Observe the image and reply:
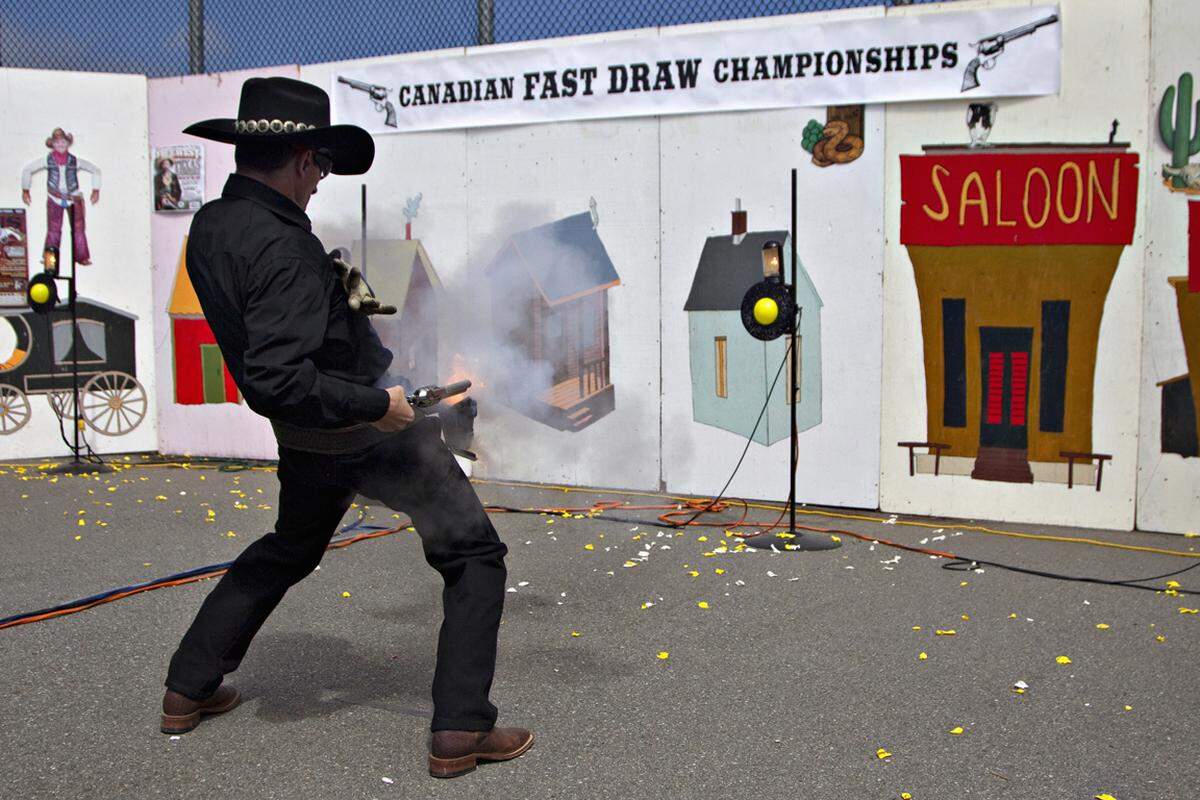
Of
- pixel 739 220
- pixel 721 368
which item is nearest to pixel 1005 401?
pixel 721 368

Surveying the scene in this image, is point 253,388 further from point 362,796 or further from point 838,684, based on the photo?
point 838,684

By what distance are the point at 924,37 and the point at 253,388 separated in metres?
5.39

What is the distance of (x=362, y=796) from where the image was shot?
3082 millimetres

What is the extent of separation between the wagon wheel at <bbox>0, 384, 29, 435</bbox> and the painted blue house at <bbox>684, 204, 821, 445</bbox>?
612 centimetres

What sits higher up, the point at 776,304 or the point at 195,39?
the point at 195,39

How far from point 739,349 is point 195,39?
580 centimetres

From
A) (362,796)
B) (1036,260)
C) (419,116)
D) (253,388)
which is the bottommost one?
(362,796)

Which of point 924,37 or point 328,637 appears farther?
point 924,37

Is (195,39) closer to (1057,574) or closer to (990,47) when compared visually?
(990,47)

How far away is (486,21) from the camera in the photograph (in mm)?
8328

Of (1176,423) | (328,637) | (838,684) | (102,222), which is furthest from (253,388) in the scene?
(102,222)

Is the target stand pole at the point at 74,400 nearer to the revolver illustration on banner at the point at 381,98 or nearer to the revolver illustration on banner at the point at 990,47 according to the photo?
the revolver illustration on banner at the point at 381,98

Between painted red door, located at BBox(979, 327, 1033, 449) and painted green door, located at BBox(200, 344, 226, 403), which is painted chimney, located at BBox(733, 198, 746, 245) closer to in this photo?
painted red door, located at BBox(979, 327, 1033, 449)

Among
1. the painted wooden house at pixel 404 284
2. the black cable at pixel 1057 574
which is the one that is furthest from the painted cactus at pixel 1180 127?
the painted wooden house at pixel 404 284
